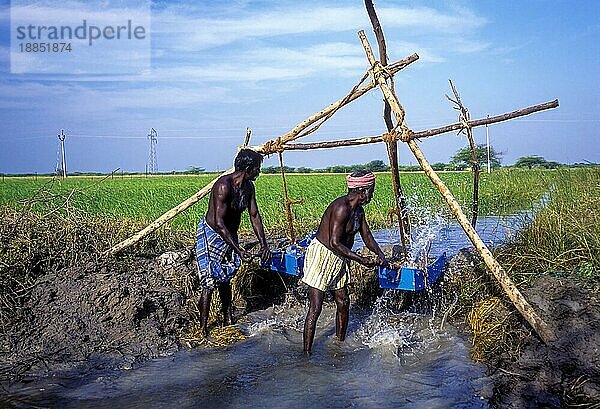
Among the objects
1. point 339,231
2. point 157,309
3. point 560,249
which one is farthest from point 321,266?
point 560,249

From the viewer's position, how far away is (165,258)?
290 inches

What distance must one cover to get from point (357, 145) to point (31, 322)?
12.3ft

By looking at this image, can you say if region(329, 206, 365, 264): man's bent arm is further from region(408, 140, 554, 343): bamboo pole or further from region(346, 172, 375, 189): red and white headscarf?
region(408, 140, 554, 343): bamboo pole

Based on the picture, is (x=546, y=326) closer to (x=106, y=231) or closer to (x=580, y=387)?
(x=580, y=387)

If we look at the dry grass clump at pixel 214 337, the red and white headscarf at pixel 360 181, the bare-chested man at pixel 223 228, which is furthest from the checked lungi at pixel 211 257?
the red and white headscarf at pixel 360 181

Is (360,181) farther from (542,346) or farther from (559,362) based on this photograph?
(559,362)

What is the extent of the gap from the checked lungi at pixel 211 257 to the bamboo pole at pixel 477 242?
211 centimetres

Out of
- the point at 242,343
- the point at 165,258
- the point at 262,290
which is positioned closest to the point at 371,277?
the point at 262,290

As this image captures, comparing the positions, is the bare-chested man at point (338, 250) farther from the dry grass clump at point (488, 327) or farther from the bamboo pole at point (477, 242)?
the dry grass clump at point (488, 327)

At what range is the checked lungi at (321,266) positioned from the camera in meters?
5.61

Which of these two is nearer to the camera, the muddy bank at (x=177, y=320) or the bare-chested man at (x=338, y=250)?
the muddy bank at (x=177, y=320)

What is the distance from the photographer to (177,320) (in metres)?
6.41

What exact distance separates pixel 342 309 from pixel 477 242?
1.41 meters

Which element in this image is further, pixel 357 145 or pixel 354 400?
pixel 357 145
